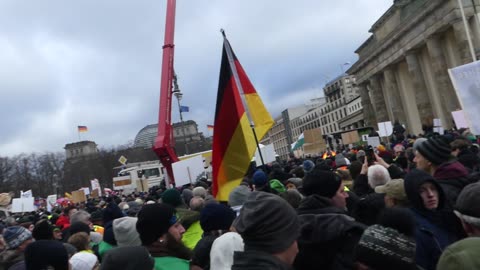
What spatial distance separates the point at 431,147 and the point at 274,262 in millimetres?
3134

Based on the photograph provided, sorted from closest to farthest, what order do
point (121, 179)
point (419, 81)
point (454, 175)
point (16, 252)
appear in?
point (454, 175) < point (16, 252) < point (419, 81) < point (121, 179)

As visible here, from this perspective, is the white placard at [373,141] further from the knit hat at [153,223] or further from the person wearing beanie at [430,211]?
the knit hat at [153,223]

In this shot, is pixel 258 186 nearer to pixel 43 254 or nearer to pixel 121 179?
pixel 43 254

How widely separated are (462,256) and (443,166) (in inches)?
121

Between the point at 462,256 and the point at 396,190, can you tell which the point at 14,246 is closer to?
the point at 396,190

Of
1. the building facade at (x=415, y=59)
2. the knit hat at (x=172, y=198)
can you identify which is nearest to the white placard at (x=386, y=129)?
the building facade at (x=415, y=59)

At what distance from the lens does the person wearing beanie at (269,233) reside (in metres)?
2.45

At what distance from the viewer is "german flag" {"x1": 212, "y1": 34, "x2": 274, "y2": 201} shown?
266 inches

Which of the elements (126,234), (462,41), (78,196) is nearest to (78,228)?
(126,234)

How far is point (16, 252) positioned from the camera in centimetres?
484

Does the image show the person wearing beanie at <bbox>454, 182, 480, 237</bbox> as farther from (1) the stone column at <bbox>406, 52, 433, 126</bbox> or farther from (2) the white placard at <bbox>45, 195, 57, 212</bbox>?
(1) the stone column at <bbox>406, 52, 433, 126</bbox>

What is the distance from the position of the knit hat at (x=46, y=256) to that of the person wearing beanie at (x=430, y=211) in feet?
9.45

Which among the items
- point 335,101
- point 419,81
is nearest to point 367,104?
point 419,81

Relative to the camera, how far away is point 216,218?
13.8ft
